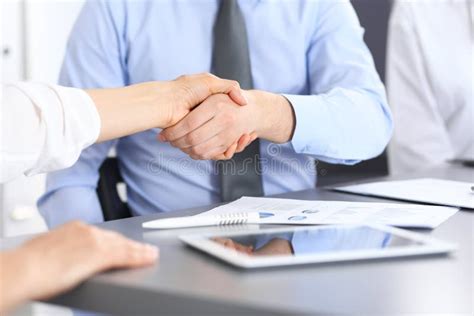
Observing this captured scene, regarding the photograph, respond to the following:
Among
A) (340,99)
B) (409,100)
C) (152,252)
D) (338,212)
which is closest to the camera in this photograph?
(152,252)

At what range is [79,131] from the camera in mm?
902

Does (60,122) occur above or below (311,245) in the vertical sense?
above

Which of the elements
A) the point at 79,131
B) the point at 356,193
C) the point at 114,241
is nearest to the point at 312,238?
the point at 114,241

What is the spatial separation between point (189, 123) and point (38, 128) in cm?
36

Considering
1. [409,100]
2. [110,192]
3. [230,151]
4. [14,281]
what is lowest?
[409,100]

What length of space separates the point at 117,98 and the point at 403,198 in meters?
0.46

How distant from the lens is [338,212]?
3.27 ft

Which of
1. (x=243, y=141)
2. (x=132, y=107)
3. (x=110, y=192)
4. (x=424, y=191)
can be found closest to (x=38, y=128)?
(x=132, y=107)

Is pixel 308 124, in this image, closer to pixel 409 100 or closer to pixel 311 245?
pixel 311 245

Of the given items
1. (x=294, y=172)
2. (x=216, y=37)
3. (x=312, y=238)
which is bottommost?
(x=294, y=172)

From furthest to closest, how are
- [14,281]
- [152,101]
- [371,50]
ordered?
[371,50] → [152,101] → [14,281]

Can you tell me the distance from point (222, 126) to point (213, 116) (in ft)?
0.07

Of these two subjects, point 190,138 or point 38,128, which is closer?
point 38,128

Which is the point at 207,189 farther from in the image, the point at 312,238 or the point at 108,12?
the point at 312,238
